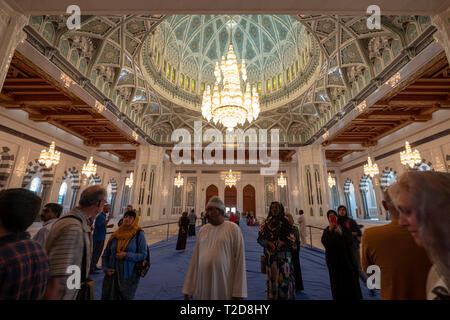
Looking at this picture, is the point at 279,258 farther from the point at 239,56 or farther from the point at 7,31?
the point at 239,56

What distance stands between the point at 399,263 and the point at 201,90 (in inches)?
500

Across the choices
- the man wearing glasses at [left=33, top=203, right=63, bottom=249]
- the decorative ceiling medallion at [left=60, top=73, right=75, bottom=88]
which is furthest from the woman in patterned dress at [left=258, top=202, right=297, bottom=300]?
the decorative ceiling medallion at [left=60, top=73, right=75, bottom=88]

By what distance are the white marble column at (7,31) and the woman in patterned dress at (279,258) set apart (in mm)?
4545

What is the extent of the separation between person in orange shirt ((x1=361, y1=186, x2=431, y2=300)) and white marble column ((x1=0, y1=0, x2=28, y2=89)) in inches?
199

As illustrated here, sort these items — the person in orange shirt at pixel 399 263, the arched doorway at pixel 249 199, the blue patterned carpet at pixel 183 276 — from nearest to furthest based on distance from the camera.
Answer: the person in orange shirt at pixel 399 263 < the blue patterned carpet at pixel 183 276 < the arched doorway at pixel 249 199

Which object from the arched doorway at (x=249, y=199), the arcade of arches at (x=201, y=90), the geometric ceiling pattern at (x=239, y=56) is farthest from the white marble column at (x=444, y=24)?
the arched doorway at (x=249, y=199)

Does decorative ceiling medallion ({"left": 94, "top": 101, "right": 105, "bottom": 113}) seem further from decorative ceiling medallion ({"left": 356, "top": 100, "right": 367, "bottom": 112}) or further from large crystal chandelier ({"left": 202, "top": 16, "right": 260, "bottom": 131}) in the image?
decorative ceiling medallion ({"left": 356, "top": 100, "right": 367, "bottom": 112})

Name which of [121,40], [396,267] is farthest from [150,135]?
[396,267]

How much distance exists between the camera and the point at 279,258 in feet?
7.18

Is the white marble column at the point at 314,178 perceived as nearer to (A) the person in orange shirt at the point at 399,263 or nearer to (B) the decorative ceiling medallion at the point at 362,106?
(B) the decorative ceiling medallion at the point at 362,106

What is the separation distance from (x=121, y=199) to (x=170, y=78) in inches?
478

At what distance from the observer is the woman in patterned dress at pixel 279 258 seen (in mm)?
2145

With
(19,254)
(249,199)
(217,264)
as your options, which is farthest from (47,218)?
(249,199)

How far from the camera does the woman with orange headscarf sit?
1.87 m
